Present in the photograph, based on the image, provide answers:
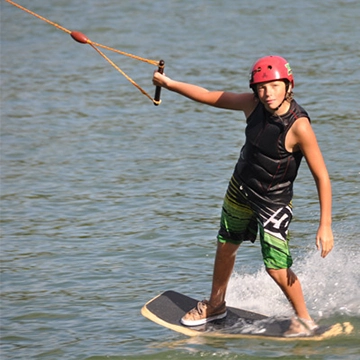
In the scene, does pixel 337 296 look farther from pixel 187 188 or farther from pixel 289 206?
pixel 187 188

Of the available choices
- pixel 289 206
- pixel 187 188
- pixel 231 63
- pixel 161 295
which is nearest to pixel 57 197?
pixel 187 188

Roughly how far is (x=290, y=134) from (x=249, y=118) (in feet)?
1.15

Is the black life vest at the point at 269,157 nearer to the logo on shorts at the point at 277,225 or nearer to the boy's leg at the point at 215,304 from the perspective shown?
the logo on shorts at the point at 277,225

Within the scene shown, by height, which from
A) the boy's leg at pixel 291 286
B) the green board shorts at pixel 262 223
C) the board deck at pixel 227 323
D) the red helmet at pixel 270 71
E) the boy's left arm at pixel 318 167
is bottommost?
the board deck at pixel 227 323

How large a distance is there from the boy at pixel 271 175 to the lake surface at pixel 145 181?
1.84 feet

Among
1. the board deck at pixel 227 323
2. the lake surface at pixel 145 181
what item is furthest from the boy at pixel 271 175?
the lake surface at pixel 145 181

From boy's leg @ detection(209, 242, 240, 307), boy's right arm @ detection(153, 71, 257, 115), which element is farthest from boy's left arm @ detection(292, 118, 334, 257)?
boy's leg @ detection(209, 242, 240, 307)

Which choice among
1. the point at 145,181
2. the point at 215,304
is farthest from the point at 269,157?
the point at 145,181

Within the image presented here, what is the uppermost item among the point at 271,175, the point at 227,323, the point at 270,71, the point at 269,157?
the point at 270,71

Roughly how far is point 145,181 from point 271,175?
488cm

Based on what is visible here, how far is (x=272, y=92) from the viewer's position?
5.88m

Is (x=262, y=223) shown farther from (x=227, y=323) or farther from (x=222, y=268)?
(x=227, y=323)

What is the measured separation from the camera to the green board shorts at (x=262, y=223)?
619 cm

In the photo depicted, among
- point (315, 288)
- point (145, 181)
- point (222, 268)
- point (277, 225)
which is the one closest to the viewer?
point (277, 225)
